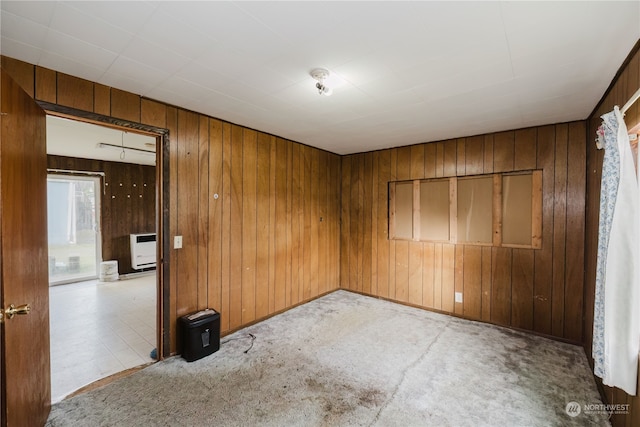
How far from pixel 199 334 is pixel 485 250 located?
3.41m

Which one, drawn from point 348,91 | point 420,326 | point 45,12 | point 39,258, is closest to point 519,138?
point 348,91

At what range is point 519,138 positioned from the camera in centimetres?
330

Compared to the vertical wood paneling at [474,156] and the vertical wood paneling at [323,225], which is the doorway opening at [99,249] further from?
the vertical wood paneling at [474,156]

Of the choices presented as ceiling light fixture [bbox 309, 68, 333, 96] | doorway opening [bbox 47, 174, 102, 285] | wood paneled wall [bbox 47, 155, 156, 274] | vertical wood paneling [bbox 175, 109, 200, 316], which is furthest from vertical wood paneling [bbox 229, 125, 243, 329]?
doorway opening [bbox 47, 174, 102, 285]

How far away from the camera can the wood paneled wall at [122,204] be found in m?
5.68

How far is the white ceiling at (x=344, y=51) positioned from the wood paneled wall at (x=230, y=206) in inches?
6.5

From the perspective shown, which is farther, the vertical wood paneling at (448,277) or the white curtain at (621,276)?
the vertical wood paneling at (448,277)

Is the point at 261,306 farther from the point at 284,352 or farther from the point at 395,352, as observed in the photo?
the point at 395,352

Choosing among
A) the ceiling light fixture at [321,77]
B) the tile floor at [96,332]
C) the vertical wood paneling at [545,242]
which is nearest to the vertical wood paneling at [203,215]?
the tile floor at [96,332]

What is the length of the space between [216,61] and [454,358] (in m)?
3.24

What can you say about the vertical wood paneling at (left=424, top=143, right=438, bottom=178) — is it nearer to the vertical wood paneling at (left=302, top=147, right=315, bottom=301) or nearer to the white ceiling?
the white ceiling

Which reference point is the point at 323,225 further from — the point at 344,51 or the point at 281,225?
the point at 344,51

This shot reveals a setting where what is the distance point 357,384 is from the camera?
7.52 ft

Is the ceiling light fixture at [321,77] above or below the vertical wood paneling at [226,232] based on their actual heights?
Result: above
